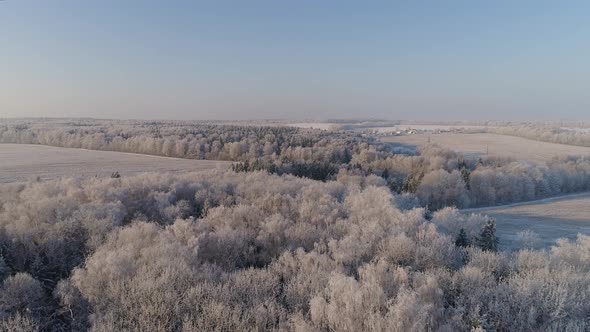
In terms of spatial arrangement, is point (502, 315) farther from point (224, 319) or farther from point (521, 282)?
point (224, 319)

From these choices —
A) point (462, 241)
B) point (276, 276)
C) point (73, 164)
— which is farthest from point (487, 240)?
point (73, 164)

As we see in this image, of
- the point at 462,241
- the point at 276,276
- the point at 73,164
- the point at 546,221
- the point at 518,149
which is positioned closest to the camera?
the point at 276,276

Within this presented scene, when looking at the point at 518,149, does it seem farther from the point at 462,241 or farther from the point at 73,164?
the point at 73,164

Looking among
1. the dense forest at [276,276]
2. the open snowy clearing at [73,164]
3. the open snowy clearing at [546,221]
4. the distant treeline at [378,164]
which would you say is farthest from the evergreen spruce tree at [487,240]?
the open snowy clearing at [73,164]

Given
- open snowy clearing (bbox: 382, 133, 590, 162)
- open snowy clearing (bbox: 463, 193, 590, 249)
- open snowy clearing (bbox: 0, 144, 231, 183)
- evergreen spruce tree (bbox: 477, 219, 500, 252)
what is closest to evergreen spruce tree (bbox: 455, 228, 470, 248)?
evergreen spruce tree (bbox: 477, 219, 500, 252)

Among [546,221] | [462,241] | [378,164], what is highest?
[462,241]

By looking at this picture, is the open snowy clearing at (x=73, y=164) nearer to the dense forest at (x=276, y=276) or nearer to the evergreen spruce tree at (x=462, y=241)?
the dense forest at (x=276, y=276)

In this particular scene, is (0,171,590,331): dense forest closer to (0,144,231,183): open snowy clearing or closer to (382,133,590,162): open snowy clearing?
(0,144,231,183): open snowy clearing
